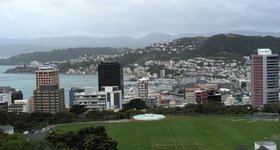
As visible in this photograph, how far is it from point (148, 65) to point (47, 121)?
67477mm

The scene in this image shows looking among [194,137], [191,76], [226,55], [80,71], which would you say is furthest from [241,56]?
[194,137]

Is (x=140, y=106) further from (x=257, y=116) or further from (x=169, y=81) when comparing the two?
(x=169, y=81)

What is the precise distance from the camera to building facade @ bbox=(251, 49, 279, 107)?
158ft

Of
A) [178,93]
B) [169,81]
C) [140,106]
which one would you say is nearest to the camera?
[140,106]

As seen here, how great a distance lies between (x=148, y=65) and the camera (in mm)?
99500

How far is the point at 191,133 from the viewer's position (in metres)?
27.8

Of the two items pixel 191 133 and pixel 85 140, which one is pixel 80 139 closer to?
pixel 85 140

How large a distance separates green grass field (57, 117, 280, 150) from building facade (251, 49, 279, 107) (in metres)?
16.1

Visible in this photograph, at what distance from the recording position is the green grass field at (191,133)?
24156mm

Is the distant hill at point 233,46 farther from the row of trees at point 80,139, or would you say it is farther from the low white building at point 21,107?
the row of trees at point 80,139

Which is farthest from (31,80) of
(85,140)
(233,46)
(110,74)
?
(85,140)

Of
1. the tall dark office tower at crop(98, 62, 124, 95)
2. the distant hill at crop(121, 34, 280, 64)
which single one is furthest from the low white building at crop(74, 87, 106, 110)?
the distant hill at crop(121, 34, 280, 64)

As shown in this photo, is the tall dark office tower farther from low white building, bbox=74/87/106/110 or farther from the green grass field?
the green grass field

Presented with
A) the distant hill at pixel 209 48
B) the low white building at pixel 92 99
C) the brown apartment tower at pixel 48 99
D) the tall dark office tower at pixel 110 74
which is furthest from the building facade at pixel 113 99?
the distant hill at pixel 209 48
